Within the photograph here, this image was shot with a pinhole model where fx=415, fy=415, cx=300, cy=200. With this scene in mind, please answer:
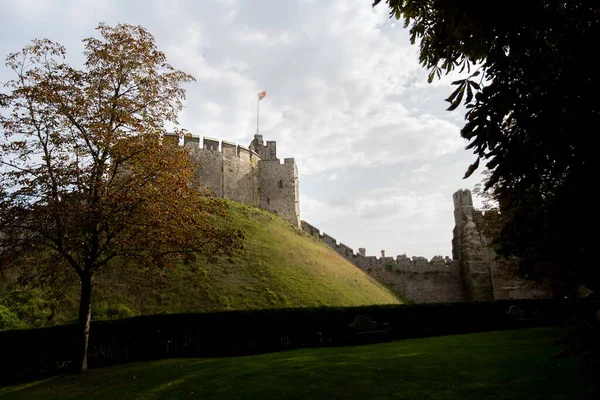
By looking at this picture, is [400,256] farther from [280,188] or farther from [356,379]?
[356,379]

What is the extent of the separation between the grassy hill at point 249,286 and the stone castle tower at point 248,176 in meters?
9.85

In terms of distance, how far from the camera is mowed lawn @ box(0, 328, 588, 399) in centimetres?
714

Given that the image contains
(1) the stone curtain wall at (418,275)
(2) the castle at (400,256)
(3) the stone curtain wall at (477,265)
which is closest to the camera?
(3) the stone curtain wall at (477,265)

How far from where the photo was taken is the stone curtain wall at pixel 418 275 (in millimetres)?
37844

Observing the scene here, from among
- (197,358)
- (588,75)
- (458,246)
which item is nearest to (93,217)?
(197,358)

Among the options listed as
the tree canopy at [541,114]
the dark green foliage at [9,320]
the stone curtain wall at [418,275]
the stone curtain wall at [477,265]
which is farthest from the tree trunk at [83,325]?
the stone curtain wall at [418,275]

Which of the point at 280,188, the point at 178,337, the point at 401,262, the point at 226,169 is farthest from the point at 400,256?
the point at 178,337

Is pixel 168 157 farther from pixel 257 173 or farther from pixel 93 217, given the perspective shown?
pixel 257 173

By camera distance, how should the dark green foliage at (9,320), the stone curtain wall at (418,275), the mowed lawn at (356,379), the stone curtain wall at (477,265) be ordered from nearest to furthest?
the mowed lawn at (356,379) < the dark green foliage at (9,320) < the stone curtain wall at (477,265) < the stone curtain wall at (418,275)

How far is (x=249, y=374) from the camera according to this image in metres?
9.91

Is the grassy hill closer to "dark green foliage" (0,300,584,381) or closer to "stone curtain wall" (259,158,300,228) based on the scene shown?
"dark green foliage" (0,300,584,381)

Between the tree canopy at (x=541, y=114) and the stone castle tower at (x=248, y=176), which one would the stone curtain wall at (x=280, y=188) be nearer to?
the stone castle tower at (x=248, y=176)

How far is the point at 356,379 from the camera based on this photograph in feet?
27.8

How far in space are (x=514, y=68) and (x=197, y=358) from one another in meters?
13.6
